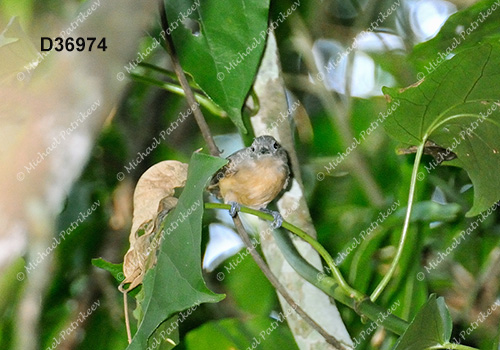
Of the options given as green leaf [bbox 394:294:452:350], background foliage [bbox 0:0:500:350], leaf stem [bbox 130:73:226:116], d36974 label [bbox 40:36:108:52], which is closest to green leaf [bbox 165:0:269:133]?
background foliage [bbox 0:0:500:350]

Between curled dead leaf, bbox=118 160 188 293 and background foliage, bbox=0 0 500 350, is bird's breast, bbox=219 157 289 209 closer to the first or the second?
background foliage, bbox=0 0 500 350

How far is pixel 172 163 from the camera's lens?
118 centimetres

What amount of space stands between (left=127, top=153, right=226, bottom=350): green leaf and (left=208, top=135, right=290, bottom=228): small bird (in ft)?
1.47

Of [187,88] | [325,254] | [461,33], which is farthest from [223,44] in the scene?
[461,33]

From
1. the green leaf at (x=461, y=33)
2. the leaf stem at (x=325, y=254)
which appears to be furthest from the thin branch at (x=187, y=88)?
the green leaf at (x=461, y=33)

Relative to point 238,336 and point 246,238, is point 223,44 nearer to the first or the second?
point 246,238

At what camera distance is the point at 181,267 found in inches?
38.8

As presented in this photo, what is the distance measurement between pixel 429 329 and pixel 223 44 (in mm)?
751

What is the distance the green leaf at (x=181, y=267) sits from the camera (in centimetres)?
95

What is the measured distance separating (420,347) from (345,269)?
29.0 inches

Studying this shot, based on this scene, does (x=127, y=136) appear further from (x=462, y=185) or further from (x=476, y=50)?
(x=476, y=50)

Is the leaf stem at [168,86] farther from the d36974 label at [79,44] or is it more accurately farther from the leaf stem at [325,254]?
the d36974 label at [79,44]

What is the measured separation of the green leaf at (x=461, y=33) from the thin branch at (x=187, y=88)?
82 cm

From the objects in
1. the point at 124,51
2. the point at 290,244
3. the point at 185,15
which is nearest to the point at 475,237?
the point at 290,244
